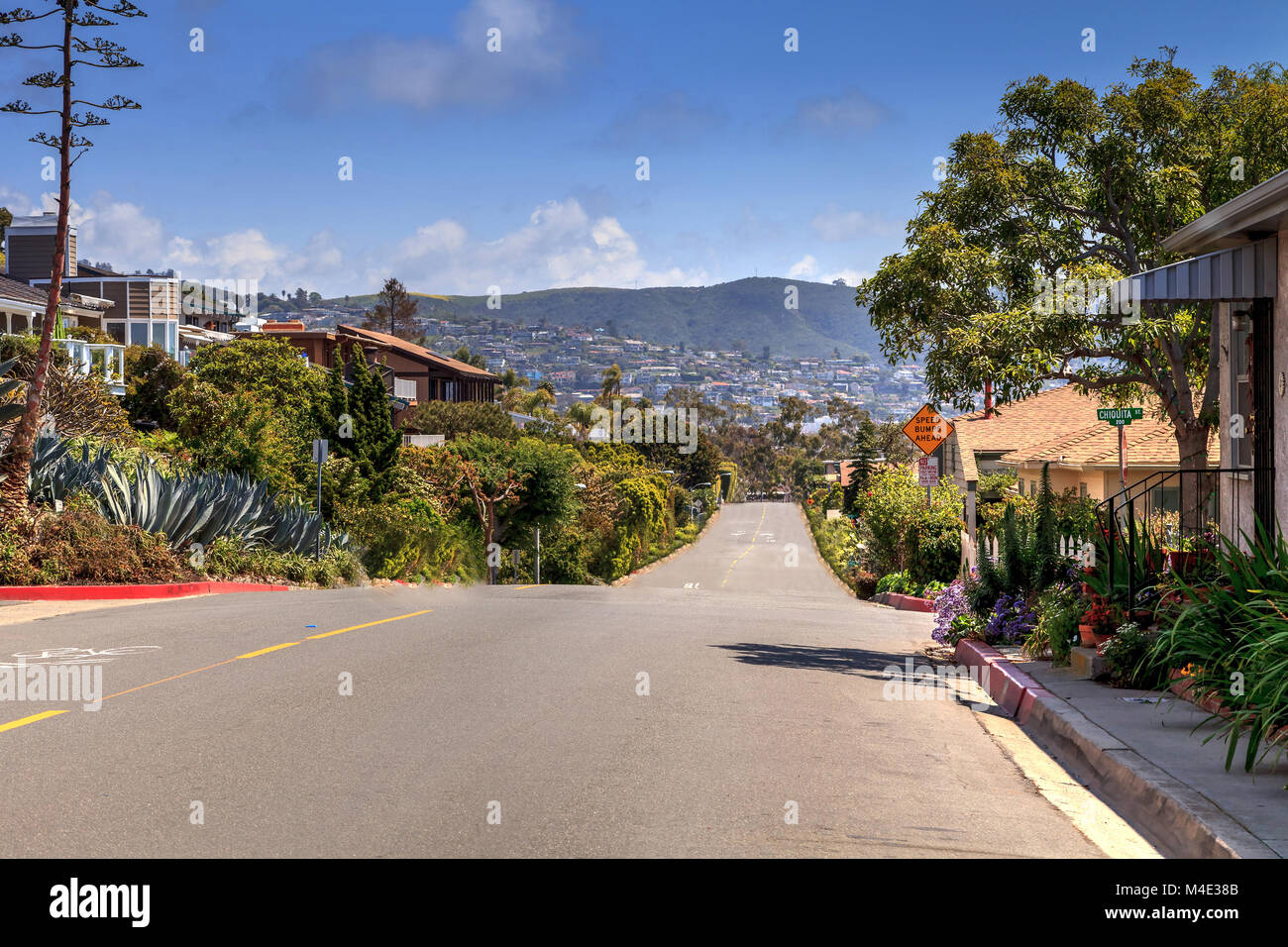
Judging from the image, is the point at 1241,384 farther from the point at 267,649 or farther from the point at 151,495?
the point at 151,495

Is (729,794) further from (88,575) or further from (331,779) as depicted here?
(88,575)

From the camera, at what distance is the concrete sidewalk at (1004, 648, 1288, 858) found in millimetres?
6262

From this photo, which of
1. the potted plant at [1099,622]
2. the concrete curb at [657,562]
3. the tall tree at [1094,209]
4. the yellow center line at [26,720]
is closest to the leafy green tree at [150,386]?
the concrete curb at [657,562]

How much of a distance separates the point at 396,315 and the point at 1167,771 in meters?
124

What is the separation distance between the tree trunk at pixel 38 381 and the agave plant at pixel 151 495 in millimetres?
1093

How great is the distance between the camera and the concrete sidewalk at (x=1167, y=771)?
20.5 ft

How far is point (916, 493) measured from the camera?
105ft

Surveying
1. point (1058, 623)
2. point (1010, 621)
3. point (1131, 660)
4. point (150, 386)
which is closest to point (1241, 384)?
point (1058, 623)

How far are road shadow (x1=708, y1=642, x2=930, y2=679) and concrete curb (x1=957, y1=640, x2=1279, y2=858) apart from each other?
212cm

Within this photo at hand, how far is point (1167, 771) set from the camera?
7.52 m

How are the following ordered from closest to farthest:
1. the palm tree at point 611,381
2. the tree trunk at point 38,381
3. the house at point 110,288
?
the tree trunk at point 38,381
the house at point 110,288
the palm tree at point 611,381

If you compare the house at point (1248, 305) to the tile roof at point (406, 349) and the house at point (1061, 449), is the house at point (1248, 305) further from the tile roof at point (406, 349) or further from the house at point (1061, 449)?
the tile roof at point (406, 349)

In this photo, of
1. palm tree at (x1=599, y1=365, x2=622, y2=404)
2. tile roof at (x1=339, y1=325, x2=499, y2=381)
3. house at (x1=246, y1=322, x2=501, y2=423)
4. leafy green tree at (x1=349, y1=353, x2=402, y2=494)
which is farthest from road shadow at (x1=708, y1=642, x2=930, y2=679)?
palm tree at (x1=599, y1=365, x2=622, y2=404)
